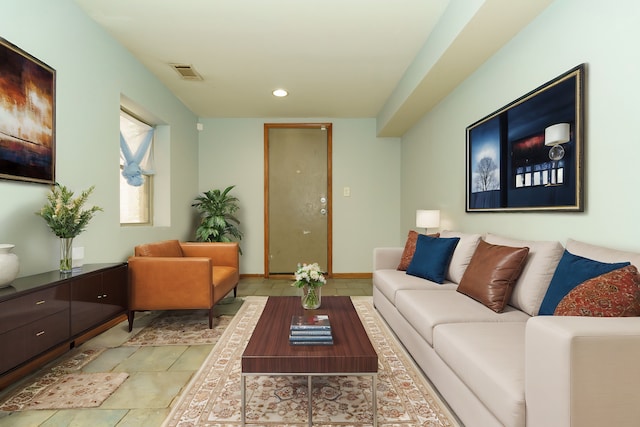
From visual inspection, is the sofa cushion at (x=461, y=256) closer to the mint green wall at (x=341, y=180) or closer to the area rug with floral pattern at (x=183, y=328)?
the area rug with floral pattern at (x=183, y=328)

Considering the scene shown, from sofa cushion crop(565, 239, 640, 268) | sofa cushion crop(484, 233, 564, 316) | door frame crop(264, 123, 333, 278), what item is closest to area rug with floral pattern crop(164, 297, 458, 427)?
sofa cushion crop(484, 233, 564, 316)

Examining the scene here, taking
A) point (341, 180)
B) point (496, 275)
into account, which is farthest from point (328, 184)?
point (496, 275)

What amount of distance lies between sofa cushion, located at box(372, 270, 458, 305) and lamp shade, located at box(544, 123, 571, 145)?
49.7 inches

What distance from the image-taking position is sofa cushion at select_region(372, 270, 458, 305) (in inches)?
113

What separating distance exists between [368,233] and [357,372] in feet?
14.0

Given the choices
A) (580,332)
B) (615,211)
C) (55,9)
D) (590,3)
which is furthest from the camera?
(55,9)

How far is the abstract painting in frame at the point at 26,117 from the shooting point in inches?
83.7

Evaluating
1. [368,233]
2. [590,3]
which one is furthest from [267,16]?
[368,233]

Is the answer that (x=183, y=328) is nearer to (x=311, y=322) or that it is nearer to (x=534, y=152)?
(x=311, y=322)

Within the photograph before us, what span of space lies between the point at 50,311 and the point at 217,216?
10.4 feet

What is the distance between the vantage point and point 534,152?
242 centimetres

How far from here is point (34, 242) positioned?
7.82 feet

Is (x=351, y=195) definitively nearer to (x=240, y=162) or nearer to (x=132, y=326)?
(x=240, y=162)

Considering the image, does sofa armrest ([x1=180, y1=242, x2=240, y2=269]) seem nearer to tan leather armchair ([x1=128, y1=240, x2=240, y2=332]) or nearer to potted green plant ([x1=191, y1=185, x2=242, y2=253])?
potted green plant ([x1=191, y1=185, x2=242, y2=253])
